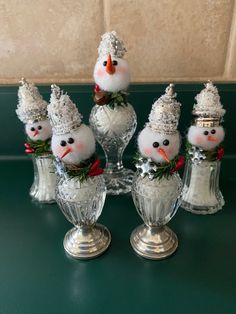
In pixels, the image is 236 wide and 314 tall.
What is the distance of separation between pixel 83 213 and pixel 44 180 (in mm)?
160

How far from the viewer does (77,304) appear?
0.47 metres

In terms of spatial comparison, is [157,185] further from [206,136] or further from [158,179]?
[206,136]

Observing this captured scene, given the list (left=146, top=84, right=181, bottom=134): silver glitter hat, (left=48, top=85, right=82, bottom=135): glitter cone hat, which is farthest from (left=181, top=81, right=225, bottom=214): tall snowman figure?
(left=48, top=85, right=82, bottom=135): glitter cone hat

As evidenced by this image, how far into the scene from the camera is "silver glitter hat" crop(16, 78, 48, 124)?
574 mm

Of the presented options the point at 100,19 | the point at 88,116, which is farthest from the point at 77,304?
the point at 100,19

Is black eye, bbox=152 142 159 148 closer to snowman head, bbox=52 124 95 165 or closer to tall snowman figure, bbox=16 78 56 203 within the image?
snowman head, bbox=52 124 95 165

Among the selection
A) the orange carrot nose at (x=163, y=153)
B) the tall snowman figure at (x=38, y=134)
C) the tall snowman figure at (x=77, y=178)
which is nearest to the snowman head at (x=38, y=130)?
the tall snowman figure at (x=38, y=134)

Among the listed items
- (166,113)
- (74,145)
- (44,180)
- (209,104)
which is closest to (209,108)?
(209,104)

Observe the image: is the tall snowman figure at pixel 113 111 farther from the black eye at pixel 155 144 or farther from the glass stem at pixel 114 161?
the black eye at pixel 155 144

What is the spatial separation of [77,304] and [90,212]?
0.13m

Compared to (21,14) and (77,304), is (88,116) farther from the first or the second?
(77,304)

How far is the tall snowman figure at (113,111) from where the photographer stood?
1.84 ft

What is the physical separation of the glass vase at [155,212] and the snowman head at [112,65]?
0.16 m

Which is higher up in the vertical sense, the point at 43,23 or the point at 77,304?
Result: the point at 43,23
